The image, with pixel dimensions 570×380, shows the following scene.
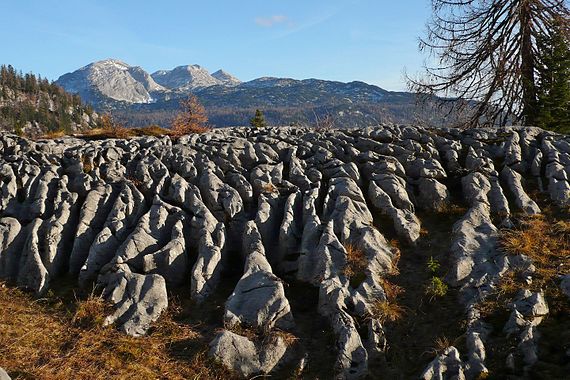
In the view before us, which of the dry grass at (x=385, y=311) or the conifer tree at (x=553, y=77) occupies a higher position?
the conifer tree at (x=553, y=77)

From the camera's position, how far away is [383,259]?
1608 centimetres

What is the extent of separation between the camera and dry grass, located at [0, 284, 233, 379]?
11383 mm

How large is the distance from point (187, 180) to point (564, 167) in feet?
65.4

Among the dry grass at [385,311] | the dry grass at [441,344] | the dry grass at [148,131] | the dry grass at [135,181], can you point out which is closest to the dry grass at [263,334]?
the dry grass at [385,311]

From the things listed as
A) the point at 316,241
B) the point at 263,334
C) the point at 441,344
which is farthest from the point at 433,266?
the point at 263,334

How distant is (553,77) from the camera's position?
32.1 metres

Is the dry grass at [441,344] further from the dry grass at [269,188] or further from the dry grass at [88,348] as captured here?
the dry grass at [269,188]

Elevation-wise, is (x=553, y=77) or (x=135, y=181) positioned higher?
(x=553, y=77)

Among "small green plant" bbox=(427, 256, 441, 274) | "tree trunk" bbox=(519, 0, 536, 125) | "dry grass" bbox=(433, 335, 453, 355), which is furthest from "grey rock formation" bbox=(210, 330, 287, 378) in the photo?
"tree trunk" bbox=(519, 0, 536, 125)

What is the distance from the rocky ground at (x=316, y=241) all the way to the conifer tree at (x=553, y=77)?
31.2ft

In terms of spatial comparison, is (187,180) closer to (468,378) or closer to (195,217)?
(195,217)

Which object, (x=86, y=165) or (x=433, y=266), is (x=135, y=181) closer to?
(x=86, y=165)

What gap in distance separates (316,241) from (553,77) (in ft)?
91.2

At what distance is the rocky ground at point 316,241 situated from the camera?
1221 cm
